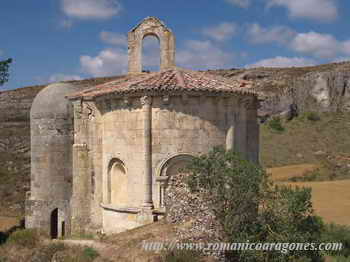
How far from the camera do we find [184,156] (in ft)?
37.1

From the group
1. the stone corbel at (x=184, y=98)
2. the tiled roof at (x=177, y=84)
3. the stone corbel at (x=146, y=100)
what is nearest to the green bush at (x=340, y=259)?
the tiled roof at (x=177, y=84)

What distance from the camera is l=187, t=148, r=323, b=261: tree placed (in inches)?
322

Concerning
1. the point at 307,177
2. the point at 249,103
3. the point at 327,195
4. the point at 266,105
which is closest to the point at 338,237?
the point at 249,103

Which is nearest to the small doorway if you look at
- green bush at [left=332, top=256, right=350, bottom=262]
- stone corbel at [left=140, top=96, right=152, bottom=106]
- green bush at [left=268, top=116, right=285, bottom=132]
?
stone corbel at [left=140, top=96, right=152, bottom=106]

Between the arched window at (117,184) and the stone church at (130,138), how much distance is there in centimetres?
3

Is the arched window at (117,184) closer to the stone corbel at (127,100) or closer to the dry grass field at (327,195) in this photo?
the stone corbel at (127,100)

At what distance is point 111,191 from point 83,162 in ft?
6.02

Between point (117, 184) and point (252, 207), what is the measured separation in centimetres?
527

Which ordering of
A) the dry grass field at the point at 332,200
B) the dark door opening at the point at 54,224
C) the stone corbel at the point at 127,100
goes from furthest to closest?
the dry grass field at the point at 332,200 → the dark door opening at the point at 54,224 → the stone corbel at the point at 127,100

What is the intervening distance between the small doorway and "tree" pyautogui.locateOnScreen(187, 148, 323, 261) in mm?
7868

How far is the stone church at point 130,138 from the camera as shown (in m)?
11.2

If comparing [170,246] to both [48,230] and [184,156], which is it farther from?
[48,230]

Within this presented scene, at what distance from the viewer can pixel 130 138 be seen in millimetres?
11625

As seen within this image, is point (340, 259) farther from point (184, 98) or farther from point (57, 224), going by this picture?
point (57, 224)
